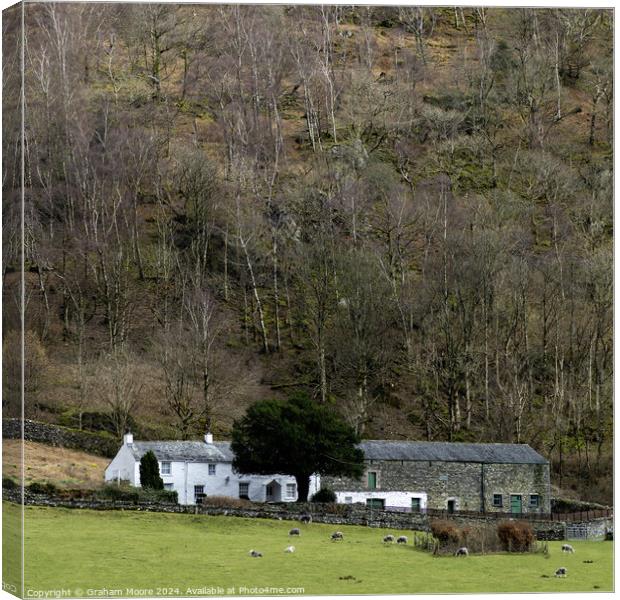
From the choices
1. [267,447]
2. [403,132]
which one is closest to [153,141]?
[403,132]

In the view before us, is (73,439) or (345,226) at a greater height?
(345,226)

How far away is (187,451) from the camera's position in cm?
2858

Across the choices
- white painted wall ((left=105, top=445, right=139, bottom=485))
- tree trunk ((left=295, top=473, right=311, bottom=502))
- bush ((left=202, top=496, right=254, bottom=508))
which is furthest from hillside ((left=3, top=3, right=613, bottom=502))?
bush ((left=202, top=496, right=254, bottom=508))

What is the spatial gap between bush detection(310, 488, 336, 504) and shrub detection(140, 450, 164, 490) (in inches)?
145

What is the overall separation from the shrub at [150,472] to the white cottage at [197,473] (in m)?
0.10

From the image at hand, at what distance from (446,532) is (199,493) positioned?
5.12 metres

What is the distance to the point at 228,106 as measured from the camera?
116 feet

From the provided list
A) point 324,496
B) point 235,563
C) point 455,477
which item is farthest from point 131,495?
point 455,477

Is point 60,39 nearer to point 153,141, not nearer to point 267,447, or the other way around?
point 153,141

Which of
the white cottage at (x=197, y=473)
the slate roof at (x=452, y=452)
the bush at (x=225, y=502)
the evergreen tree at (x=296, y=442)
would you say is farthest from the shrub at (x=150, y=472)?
the slate roof at (x=452, y=452)

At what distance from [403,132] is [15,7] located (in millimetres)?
11118

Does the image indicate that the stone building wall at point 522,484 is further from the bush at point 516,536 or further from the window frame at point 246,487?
the window frame at point 246,487

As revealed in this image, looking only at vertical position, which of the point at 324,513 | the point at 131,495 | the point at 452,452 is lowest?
the point at 324,513

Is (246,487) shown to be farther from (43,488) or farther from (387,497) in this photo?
(43,488)
